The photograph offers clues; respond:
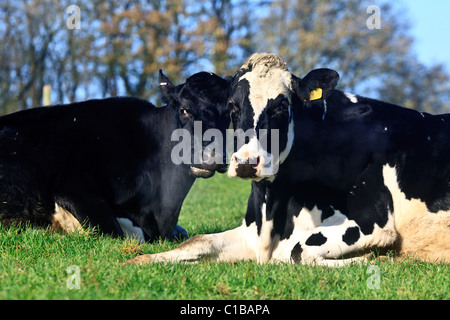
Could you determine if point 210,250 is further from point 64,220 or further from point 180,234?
point 64,220

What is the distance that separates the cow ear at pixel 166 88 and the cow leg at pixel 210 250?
86.0 inches

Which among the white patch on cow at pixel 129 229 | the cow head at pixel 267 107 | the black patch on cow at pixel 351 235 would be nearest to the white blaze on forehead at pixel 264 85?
the cow head at pixel 267 107

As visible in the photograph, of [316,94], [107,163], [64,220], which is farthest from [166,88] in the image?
[316,94]

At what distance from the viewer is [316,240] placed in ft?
17.1

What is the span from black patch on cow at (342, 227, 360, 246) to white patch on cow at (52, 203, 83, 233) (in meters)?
2.94

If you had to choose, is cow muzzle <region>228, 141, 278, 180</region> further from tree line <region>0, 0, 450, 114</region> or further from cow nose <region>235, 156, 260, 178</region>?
tree line <region>0, 0, 450, 114</region>

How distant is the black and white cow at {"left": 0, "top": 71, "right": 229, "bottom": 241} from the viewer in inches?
249

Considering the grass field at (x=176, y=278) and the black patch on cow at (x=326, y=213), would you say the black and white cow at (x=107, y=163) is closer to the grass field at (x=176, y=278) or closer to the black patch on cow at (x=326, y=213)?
the grass field at (x=176, y=278)

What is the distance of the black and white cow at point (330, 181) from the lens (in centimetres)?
518

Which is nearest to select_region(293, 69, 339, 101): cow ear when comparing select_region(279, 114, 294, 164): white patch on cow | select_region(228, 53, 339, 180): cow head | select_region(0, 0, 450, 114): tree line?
select_region(228, 53, 339, 180): cow head

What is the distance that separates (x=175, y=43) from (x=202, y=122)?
89.1 ft
